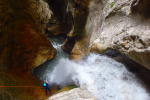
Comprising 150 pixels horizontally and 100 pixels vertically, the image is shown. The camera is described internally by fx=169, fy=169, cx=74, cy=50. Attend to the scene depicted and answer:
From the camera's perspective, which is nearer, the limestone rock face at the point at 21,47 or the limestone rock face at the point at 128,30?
the limestone rock face at the point at 128,30

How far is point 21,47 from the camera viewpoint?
29.5 ft

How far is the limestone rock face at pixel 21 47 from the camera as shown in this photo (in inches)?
303

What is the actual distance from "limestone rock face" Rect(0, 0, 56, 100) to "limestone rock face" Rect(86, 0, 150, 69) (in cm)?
361

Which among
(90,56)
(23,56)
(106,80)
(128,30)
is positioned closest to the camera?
(128,30)

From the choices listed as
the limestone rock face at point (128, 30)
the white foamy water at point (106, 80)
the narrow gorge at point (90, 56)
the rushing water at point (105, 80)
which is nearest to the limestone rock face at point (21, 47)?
the narrow gorge at point (90, 56)

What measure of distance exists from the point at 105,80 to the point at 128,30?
8.11ft

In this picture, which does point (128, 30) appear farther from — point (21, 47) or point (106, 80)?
point (21, 47)

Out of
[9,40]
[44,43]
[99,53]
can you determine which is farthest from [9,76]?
[99,53]

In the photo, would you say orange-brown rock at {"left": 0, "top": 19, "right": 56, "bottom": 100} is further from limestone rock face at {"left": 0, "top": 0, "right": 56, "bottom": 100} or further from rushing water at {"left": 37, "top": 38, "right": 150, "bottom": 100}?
→ rushing water at {"left": 37, "top": 38, "right": 150, "bottom": 100}

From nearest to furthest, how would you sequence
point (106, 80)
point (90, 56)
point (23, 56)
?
1. point (106, 80)
2. point (90, 56)
3. point (23, 56)

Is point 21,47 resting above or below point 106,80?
above

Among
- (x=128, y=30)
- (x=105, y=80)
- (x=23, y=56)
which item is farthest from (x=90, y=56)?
(x=23, y=56)

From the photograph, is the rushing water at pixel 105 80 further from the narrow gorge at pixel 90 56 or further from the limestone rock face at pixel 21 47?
the limestone rock face at pixel 21 47

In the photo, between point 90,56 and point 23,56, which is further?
point 23,56
